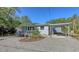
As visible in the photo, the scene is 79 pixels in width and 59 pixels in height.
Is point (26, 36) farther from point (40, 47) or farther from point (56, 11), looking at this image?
point (56, 11)

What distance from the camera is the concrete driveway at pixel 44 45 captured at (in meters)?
7.61

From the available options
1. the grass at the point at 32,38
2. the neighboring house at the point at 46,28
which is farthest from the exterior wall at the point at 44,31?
the grass at the point at 32,38

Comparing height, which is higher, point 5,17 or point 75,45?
point 5,17

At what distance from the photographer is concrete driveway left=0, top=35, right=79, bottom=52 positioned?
7.61 metres

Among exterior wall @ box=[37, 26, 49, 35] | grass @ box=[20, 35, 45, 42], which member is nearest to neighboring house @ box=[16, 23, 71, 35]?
exterior wall @ box=[37, 26, 49, 35]

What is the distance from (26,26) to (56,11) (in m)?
0.82

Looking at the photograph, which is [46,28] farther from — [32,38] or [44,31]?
[32,38]

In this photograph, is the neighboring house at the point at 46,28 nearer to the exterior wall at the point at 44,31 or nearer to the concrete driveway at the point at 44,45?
the exterior wall at the point at 44,31

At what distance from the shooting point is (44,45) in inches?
300

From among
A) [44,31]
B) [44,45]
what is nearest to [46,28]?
[44,31]
